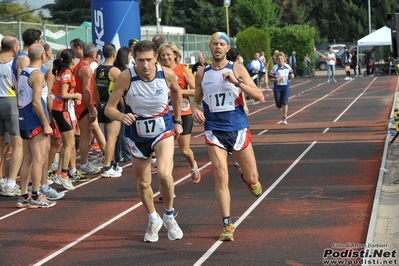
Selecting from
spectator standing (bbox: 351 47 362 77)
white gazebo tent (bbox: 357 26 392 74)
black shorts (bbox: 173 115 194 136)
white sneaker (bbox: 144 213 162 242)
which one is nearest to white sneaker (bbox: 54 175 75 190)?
black shorts (bbox: 173 115 194 136)

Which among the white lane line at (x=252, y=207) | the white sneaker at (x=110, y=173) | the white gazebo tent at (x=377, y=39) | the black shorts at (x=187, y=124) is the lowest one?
the white lane line at (x=252, y=207)

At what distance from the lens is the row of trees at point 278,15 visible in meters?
74.1

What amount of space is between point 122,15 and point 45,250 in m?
9.58

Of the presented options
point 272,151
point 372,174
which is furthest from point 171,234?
point 272,151

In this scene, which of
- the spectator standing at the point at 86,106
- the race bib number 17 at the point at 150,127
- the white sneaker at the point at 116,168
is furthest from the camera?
the white sneaker at the point at 116,168

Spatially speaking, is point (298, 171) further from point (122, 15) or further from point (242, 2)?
point (242, 2)

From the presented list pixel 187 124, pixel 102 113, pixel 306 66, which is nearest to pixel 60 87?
pixel 102 113

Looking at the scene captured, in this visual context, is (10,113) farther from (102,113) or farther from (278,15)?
(278,15)

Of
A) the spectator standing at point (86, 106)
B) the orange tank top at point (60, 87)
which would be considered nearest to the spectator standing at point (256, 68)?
the spectator standing at point (86, 106)

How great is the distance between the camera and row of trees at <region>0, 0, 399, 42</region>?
74.1 m

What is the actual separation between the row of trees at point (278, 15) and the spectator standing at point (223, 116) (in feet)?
211

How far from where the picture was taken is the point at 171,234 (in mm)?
8164

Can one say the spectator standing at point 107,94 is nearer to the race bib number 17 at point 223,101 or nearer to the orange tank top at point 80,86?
the orange tank top at point 80,86

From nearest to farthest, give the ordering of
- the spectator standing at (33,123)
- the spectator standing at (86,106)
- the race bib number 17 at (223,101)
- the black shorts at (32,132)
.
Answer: the race bib number 17 at (223,101)
the spectator standing at (33,123)
the black shorts at (32,132)
the spectator standing at (86,106)
